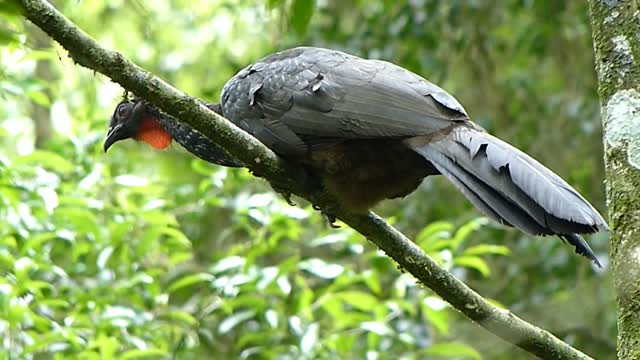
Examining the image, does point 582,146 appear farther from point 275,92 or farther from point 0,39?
point 0,39

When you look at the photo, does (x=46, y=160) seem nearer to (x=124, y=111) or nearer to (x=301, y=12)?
(x=124, y=111)

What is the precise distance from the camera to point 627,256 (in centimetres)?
222

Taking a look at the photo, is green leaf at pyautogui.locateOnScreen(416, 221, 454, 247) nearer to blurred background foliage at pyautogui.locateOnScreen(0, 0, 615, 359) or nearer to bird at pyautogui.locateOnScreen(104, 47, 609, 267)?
blurred background foliage at pyautogui.locateOnScreen(0, 0, 615, 359)

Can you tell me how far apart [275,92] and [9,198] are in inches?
50.4

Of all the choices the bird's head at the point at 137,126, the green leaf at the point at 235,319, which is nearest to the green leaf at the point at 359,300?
the green leaf at the point at 235,319

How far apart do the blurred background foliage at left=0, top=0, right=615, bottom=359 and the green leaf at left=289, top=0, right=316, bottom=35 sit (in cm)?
148

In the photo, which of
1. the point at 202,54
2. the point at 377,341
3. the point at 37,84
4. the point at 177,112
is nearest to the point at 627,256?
the point at 177,112

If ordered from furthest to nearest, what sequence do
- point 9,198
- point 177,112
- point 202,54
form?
point 202,54
point 9,198
point 177,112

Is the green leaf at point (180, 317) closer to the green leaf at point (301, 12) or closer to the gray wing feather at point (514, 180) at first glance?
the gray wing feather at point (514, 180)

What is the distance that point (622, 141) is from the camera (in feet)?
7.72

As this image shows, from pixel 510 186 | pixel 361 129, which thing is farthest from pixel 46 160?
pixel 510 186

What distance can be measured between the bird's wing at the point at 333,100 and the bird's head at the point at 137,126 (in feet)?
2.16

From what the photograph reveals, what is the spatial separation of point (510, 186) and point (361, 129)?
69 centimetres

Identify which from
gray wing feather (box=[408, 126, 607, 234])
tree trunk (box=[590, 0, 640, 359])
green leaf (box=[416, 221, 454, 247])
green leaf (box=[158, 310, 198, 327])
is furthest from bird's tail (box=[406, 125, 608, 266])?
green leaf (box=[158, 310, 198, 327])
